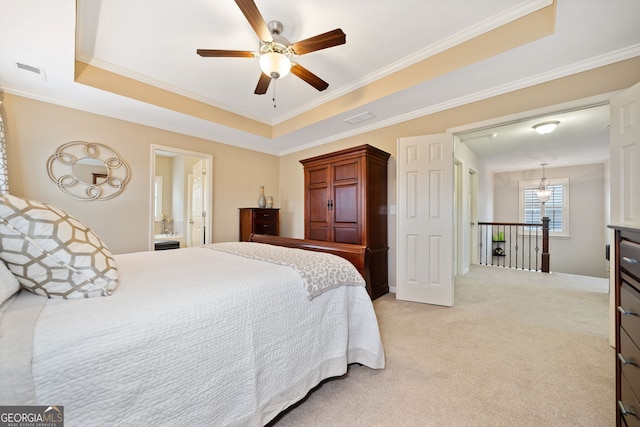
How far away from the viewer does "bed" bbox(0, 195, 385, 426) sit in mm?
709

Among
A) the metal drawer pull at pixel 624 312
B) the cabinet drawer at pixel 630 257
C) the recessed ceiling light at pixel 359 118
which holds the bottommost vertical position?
the metal drawer pull at pixel 624 312

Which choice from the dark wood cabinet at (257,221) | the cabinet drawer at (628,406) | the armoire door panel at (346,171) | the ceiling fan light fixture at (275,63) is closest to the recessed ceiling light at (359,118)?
the armoire door panel at (346,171)

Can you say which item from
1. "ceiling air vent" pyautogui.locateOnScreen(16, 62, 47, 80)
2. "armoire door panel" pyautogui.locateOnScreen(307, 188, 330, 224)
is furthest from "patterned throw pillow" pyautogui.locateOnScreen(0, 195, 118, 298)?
"armoire door panel" pyautogui.locateOnScreen(307, 188, 330, 224)

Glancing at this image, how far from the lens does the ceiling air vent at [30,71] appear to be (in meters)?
2.25

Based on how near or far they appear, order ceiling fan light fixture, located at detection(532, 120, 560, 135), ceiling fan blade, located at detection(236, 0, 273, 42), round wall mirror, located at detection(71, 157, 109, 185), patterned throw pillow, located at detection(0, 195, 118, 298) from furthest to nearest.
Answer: ceiling fan light fixture, located at detection(532, 120, 560, 135), round wall mirror, located at detection(71, 157, 109, 185), ceiling fan blade, located at detection(236, 0, 273, 42), patterned throw pillow, located at detection(0, 195, 118, 298)

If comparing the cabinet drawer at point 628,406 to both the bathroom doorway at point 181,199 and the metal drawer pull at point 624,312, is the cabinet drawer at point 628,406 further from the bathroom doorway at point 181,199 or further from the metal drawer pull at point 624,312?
the bathroom doorway at point 181,199

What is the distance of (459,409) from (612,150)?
249 cm

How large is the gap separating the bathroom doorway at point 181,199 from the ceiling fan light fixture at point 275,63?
2.46 m

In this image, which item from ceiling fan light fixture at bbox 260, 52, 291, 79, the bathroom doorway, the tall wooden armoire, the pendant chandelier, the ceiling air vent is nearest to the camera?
ceiling fan light fixture at bbox 260, 52, 291, 79

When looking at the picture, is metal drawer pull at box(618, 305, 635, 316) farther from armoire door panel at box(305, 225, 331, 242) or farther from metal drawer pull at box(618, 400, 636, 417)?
armoire door panel at box(305, 225, 331, 242)

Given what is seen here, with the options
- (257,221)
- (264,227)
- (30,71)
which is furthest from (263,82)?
(264,227)

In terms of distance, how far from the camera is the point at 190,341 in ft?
3.08

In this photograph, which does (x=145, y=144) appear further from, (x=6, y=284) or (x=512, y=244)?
(x=512, y=244)

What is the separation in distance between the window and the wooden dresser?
24.4 feet
